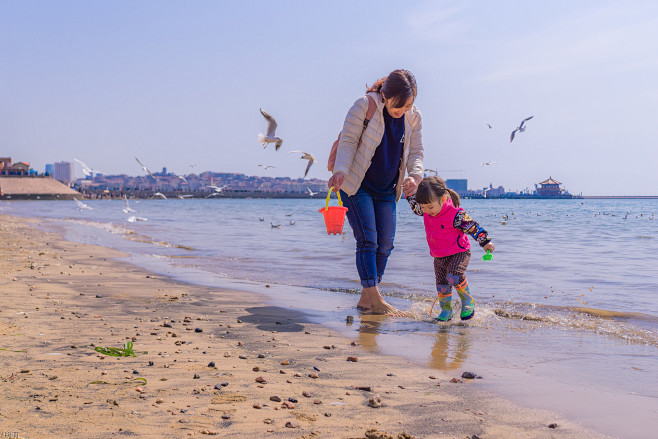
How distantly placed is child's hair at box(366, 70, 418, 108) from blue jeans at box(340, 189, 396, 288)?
89cm

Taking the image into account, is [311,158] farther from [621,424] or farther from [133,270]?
[621,424]

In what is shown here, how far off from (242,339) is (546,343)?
7.16 ft

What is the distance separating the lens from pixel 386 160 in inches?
193

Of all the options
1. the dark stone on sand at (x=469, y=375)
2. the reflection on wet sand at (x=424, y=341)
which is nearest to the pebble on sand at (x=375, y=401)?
the dark stone on sand at (x=469, y=375)

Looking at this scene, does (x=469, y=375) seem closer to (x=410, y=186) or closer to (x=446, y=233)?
(x=446, y=233)

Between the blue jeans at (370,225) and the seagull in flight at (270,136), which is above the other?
the seagull in flight at (270,136)

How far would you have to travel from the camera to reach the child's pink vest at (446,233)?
15.1 feet

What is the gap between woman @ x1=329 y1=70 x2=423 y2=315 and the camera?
4.70 meters

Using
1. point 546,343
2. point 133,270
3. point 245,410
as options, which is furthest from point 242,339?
point 133,270

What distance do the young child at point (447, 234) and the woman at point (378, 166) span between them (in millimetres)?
270

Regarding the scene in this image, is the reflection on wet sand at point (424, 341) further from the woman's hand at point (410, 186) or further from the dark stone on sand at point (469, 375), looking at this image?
the woman's hand at point (410, 186)

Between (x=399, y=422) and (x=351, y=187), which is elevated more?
(x=351, y=187)

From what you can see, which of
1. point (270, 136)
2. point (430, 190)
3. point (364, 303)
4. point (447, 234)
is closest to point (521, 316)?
point (447, 234)

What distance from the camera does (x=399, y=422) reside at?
7.55 feet
